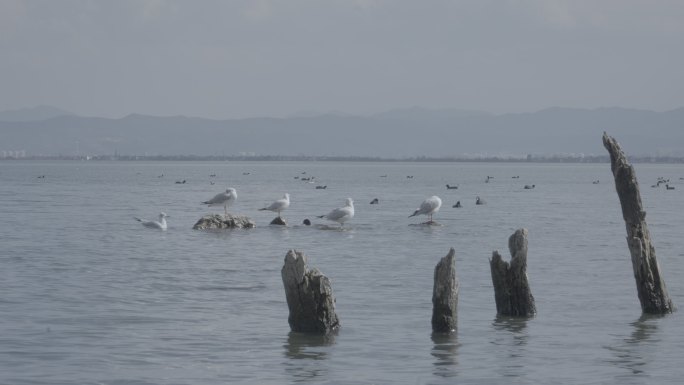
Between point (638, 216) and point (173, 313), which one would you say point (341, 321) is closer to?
point (173, 313)

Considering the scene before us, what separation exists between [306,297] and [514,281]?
3.80 metres

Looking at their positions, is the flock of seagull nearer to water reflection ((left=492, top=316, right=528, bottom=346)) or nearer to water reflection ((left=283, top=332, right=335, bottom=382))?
water reflection ((left=492, top=316, right=528, bottom=346))

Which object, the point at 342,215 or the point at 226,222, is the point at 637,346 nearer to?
the point at 226,222

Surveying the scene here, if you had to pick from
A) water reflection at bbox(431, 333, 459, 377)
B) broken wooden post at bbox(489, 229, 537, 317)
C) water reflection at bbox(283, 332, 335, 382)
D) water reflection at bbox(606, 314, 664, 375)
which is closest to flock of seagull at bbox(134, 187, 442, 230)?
broken wooden post at bbox(489, 229, 537, 317)

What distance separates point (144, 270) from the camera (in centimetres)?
2683

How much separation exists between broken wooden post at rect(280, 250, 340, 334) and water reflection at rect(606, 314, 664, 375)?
4194 millimetres

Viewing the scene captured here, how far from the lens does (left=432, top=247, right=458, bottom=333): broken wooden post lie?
1662 centimetres

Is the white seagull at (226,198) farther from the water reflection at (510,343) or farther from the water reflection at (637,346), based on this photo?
the water reflection at (637,346)

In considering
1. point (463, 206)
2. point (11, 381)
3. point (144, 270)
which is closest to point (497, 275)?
point (11, 381)

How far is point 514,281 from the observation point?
18.6m

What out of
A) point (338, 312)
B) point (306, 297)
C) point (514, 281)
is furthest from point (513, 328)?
point (306, 297)

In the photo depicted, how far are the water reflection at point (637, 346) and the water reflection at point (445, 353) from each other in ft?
7.35

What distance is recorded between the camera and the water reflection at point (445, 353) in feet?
49.6

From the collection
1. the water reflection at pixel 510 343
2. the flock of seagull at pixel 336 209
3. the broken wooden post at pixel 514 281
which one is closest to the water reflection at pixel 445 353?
the water reflection at pixel 510 343
